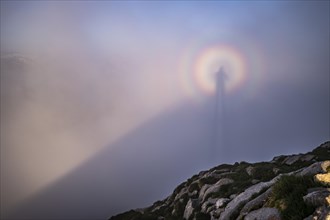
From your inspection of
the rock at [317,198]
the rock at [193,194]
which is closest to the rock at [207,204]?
the rock at [193,194]

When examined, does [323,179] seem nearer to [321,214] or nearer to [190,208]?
[321,214]

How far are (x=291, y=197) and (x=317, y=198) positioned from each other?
5.20 ft

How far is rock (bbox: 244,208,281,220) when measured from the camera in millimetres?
14980

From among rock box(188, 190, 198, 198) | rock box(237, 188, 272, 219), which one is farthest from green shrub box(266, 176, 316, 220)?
rock box(188, 190, 198, 198)

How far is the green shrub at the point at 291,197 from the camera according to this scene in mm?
13375

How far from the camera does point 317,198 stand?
13203 mm

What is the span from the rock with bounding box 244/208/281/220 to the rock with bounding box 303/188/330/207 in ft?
5.90

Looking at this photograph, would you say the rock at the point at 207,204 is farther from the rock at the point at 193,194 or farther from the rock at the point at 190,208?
the rock at the point at 193,194

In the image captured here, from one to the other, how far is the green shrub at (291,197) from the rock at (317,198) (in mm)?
240

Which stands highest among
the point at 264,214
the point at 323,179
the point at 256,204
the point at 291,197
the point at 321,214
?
the point at 256,204

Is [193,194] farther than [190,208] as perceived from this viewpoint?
Yes

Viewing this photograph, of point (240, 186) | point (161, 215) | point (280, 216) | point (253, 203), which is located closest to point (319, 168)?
point (253, 203)

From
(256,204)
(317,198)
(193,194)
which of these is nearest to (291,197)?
(317,198)

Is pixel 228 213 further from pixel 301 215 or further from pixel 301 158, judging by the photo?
pixel 301 158
